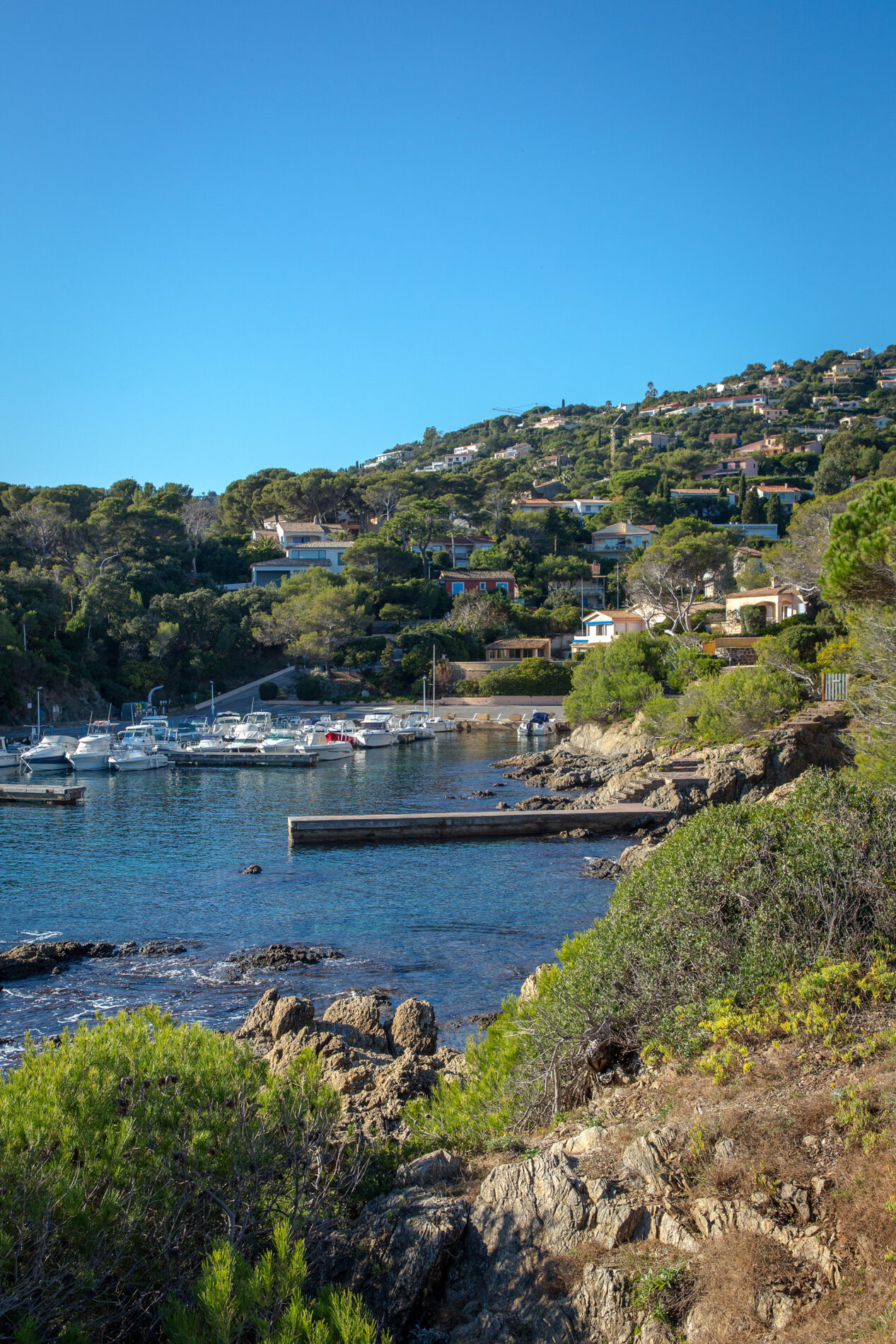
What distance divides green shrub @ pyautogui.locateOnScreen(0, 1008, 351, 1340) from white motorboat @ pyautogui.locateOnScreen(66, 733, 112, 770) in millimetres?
41143

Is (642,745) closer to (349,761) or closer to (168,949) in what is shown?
(349,761)

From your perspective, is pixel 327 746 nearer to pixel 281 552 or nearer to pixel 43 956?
pixel 43 956

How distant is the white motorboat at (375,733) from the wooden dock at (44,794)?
17314 millimetres

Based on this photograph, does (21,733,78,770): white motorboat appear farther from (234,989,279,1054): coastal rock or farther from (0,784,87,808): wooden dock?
(234,989,279,1054): coastal rock

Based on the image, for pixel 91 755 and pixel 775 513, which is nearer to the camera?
pixel 91 755

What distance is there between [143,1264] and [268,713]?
1990 inches

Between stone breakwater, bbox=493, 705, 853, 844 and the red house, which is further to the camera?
the red house

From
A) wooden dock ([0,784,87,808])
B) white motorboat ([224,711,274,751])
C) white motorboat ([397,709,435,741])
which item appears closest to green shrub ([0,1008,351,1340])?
wooden dock ([0,784,87,808])

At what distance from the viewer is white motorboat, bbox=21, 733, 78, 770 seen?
44562 millimetres

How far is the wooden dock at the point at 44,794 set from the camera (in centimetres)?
3544

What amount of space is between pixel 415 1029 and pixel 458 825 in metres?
16.4

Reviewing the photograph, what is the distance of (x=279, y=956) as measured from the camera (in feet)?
56.0

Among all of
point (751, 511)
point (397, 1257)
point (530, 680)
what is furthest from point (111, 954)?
point (751, 511)

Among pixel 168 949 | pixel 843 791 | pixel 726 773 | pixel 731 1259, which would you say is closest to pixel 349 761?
pixel 726 773
